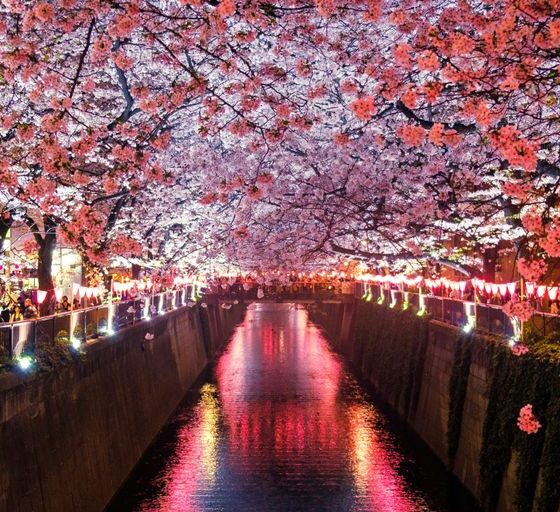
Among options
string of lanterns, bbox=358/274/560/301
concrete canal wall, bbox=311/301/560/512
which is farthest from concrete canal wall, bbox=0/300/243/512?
string of lanterns, bbox=358/274/560/301

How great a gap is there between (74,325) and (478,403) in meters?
9.04

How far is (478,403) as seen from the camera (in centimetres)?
1753

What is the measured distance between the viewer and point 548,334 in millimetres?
13953

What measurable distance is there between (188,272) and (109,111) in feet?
81.7

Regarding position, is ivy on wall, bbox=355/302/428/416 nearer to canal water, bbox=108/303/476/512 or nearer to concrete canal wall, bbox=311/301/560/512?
concrete canal wall, bbox=311/301/560/512

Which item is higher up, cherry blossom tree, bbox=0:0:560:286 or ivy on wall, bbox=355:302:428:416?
cherry blossom tree, bbox=0:0:560:286

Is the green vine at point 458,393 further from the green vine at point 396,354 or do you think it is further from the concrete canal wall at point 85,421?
the concrete canal wall at point 85,421

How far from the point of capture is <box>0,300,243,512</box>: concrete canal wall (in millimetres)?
11414

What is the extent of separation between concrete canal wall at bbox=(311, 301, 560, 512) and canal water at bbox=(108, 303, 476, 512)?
0.88m

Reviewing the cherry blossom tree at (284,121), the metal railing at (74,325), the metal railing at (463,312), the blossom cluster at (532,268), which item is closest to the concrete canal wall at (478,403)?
the metal railing at (463,312)

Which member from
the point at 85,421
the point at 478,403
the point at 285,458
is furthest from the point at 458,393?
→ the point at 85,421

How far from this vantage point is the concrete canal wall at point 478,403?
484 inches

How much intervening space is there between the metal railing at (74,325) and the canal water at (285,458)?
12.6 ft

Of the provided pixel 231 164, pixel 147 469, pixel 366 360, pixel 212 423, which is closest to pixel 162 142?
pixel 231 164
